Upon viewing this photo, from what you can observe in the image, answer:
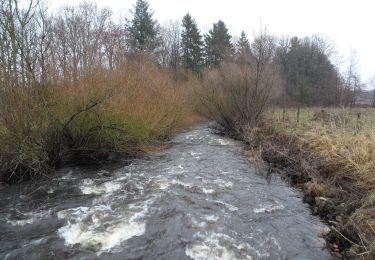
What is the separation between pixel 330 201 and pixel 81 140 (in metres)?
6.68

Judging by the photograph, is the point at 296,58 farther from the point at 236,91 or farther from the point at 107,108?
the point at 107,108

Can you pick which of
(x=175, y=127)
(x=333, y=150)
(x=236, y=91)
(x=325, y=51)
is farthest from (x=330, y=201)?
(x=325, y=51)

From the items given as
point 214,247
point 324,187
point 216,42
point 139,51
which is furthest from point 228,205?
point 216,42

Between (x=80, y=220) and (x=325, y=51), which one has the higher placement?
(x=325, y=51)

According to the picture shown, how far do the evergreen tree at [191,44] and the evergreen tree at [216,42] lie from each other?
138 centimetres

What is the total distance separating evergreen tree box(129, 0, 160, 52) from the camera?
99.4 ft

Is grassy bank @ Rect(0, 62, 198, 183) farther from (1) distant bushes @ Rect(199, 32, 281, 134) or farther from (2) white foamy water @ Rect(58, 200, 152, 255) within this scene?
(1) distant bushes @ Rect(199, 32, 281, 134)

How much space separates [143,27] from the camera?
30.7m

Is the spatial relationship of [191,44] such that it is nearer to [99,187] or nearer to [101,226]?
[99,187]

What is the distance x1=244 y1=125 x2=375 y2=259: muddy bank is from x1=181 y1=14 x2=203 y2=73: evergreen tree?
2670 cm

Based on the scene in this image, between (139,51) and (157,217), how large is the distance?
15672mm

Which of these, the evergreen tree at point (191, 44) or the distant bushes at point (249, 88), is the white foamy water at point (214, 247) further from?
the evergreen tree at point (191, 44)

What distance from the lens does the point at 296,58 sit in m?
42.6

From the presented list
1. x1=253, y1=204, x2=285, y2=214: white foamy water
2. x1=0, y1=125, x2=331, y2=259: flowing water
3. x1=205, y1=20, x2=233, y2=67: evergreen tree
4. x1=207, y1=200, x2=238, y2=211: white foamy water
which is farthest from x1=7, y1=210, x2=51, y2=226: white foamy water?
x1=205, y1=20, x2=233, y2=67: evergreen tree
